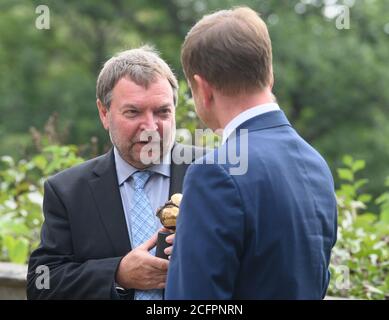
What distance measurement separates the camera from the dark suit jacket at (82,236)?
3068 mm

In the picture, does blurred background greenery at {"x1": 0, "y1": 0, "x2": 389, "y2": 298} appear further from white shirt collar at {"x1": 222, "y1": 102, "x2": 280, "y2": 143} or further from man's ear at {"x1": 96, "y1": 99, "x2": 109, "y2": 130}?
white shirt collar at {"x1": 222, "y1": 102, "x2": 280, "y2": 143}

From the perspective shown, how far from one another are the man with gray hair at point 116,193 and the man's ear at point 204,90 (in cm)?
95

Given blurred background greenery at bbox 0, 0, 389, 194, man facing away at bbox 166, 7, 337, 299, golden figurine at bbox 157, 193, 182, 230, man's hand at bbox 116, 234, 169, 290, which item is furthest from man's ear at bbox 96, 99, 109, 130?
blurred background greenery at bbox 0, 0, 389, 194

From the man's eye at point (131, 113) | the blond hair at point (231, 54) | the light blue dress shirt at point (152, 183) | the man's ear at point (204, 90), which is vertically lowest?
Answer: the light blue dress shirt at point (152, 183)

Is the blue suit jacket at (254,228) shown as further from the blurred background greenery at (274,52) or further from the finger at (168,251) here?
the blurred background greenery at (274,52)

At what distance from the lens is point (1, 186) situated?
6.24 m

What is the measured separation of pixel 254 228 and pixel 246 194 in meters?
0.09

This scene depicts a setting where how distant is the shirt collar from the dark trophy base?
56cm

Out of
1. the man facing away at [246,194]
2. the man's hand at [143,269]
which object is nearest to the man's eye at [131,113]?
the man's hand at [143,269]
